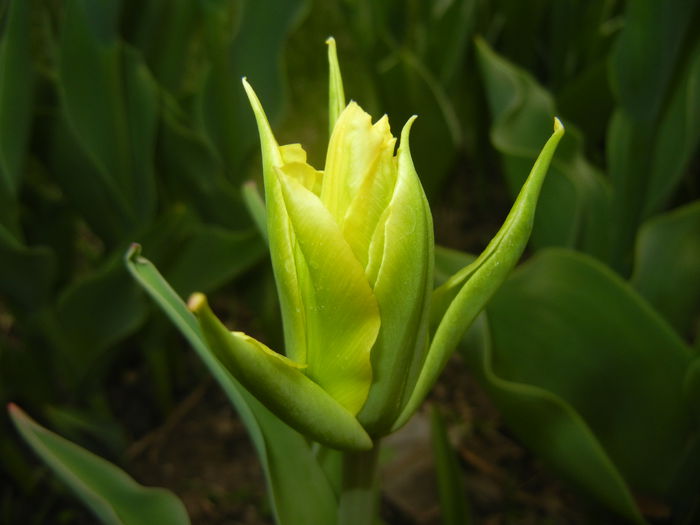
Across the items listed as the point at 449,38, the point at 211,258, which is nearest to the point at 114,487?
the point at 211,258

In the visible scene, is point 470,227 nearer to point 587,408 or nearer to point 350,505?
point 587,408

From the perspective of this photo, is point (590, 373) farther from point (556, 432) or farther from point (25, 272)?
point (25, 272)

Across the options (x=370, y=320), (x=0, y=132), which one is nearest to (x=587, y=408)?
(x=370, y=320)

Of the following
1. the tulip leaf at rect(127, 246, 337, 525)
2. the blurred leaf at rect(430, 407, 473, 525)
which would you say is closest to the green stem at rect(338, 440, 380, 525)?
the tulip leaf at rect(127, 246, 337, 525)

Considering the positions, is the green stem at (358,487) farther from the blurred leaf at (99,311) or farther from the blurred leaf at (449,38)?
the blurred leaf at (449,38)

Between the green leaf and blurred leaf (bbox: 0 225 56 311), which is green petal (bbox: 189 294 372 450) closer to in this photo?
the green leaf

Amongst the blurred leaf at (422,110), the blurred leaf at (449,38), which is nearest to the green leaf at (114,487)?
the blurred leaf at (422,110)
